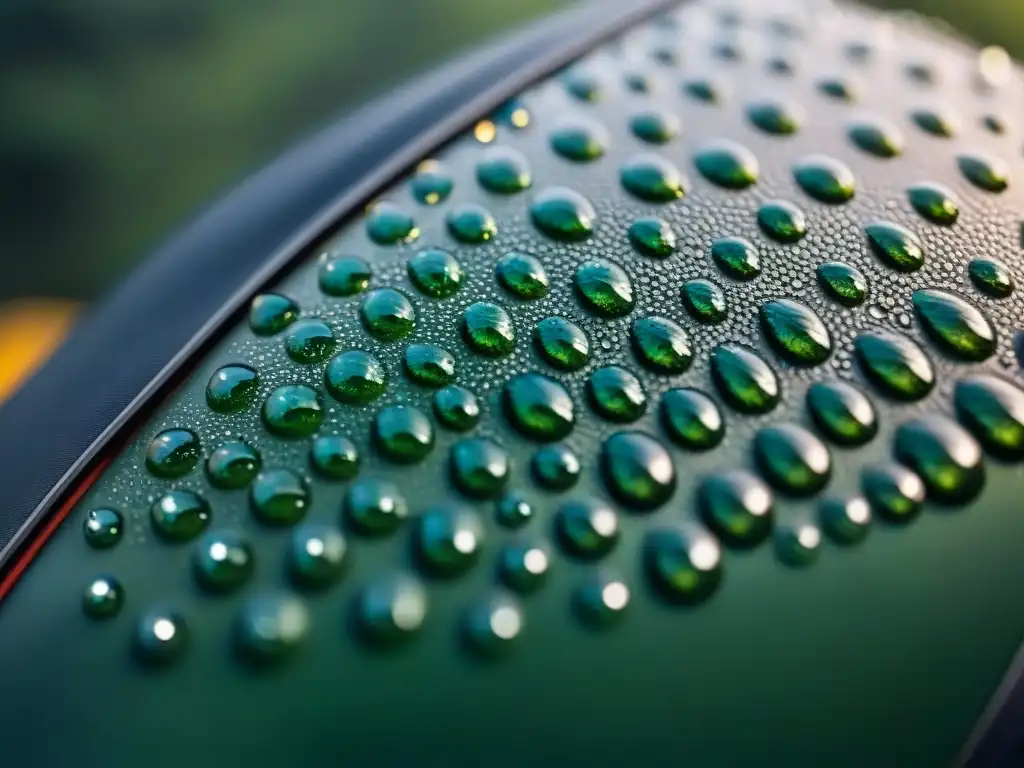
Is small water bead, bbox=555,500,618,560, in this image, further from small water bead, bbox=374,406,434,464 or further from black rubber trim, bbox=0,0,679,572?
black rubber trim, bbox=0,0,679,572

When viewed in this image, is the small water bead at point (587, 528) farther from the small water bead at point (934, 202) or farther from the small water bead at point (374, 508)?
the small water bead at point (934, 202)

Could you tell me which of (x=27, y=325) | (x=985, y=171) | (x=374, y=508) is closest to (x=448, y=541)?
(x=374, y=508)

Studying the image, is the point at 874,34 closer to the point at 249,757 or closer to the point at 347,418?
the point at 347,418

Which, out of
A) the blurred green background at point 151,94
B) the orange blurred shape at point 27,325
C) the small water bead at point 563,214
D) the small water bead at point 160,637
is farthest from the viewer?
the blurred green background at point 151,94

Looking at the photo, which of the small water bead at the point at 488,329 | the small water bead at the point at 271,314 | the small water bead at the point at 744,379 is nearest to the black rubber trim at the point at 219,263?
the small water bead at the point at 271,314

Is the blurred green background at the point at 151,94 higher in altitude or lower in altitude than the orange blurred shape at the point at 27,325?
higher

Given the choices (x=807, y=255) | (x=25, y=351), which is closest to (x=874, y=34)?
(x=807, y=255)

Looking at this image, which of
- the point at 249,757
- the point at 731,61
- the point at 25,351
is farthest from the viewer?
the point at 25,351
